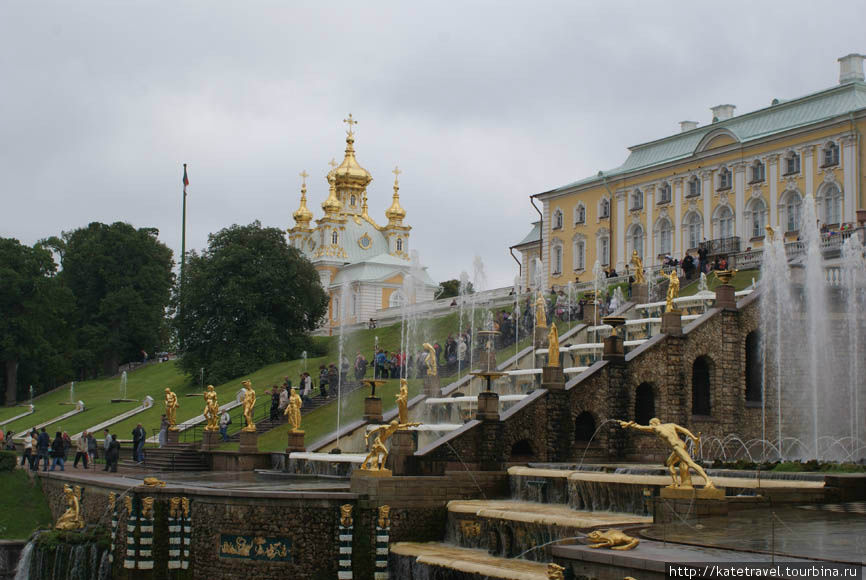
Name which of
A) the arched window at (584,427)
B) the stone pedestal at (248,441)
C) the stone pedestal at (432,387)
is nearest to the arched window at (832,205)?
the stone pedestal at (432,387)

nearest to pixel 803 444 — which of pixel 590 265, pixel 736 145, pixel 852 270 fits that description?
pixel 852 270

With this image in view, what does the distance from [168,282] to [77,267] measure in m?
6.69

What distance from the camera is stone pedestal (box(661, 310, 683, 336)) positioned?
31844 millimetres

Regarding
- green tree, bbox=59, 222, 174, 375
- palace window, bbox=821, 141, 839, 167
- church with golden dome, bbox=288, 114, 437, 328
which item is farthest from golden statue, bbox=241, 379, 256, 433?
church with golden dome, bbox=288, 114, 437, 328

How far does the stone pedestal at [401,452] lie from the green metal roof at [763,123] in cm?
3248

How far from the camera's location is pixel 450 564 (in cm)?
2017

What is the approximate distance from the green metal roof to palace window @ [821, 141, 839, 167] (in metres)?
1.29

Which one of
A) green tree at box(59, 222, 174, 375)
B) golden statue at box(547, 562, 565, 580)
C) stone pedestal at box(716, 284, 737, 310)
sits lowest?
golden statue at box(547, 562, 565, 580)

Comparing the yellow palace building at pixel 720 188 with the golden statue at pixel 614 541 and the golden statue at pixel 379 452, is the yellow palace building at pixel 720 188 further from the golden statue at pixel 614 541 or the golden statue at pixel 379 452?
the golden statue at pixel 614 541

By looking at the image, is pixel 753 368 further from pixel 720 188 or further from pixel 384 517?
pixel 720 188

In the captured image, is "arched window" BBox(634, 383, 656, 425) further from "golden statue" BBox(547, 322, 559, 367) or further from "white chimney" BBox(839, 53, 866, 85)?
"white chimney" BBox(839, 53, 866, 85)

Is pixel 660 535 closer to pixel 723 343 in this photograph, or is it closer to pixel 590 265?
pixel 723 343

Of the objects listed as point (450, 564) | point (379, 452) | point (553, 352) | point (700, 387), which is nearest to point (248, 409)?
point (553, 352)

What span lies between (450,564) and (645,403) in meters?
13.2
